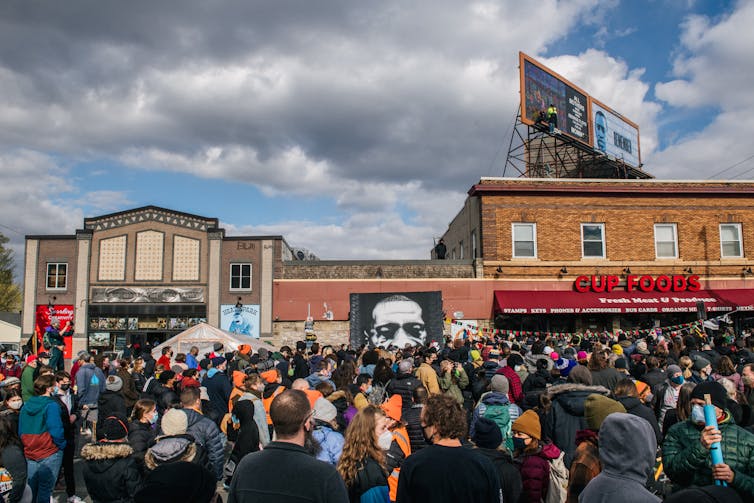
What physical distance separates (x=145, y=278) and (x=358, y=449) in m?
24.3

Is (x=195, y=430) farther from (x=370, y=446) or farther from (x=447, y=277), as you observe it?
(x=447, y=277)

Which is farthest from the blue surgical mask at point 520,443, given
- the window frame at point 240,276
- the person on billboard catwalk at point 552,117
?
the person on billboard catwalk at point 552,117

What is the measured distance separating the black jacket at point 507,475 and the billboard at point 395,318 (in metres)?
19.0

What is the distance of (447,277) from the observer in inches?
1028

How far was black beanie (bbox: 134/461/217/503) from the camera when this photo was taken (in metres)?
3.58

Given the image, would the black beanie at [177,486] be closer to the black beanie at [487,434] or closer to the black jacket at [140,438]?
the black beanie at [487,434]

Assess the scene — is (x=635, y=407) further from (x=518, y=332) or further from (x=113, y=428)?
(x=518, y=332)

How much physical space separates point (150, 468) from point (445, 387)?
6126mm

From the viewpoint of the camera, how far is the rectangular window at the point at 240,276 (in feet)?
87.2

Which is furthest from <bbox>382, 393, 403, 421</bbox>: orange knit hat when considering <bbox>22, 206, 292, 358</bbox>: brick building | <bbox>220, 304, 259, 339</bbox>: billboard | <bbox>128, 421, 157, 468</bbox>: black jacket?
<bbox>220, 304, 259, 339</bbox>: billboard

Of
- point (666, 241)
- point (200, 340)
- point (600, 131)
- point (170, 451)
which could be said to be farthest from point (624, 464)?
point (600, 131)

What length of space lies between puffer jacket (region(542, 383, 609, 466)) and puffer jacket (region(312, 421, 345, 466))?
2272mm

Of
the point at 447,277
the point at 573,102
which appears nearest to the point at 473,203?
the point at 447,277

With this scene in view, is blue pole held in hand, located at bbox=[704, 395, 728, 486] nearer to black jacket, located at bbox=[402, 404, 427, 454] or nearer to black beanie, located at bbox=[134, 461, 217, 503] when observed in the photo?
black beanie, located at bbox=[134, 461, 217, 503]
